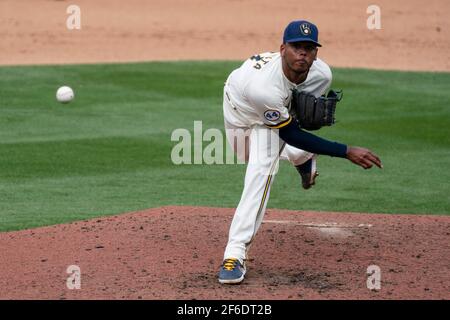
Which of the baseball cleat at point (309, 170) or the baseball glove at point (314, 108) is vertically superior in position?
the baseball glove at point (314, 108)

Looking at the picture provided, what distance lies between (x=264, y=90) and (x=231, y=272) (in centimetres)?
118

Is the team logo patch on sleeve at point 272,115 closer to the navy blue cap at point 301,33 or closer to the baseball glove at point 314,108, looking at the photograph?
the baseball glove at point 314,108

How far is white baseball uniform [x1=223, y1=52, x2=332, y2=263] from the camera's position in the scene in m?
5.77

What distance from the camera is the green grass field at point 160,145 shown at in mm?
8547

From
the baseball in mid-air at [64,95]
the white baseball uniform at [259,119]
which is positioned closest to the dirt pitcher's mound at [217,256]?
the white baseball uniform at [259,119]

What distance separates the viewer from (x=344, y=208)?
8320mm

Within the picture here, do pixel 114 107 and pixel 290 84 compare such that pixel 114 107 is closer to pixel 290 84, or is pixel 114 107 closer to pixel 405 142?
pixel 405 142

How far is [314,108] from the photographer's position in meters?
5.85

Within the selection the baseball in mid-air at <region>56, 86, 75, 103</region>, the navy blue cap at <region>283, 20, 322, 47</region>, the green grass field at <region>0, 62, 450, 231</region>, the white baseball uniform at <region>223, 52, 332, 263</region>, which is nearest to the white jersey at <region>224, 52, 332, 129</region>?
the white baseball uniform at <region>223, 52, 332, 263</region>

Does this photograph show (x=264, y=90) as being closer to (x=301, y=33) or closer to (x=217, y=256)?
(x=301, y=33)

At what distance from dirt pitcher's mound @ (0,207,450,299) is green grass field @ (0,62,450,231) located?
82cm

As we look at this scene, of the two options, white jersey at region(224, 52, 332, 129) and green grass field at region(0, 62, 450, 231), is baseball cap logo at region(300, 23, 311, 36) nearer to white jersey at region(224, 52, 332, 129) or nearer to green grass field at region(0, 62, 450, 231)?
white jersey at region(224, 52, 332, 129)
